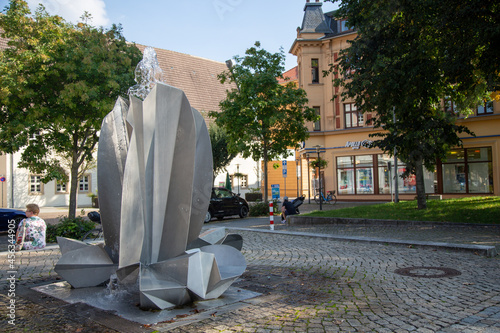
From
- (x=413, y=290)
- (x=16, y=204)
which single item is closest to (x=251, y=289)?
(x=413, y=290)

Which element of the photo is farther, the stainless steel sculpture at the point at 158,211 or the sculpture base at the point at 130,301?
the stainless steel sculpture at the point at 158,211

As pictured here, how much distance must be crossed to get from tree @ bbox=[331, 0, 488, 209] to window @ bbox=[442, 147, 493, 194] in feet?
42.9

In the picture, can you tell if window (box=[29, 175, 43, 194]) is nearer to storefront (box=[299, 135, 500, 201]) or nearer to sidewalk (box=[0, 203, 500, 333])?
storefront (box=[299, 135, 500, 201])

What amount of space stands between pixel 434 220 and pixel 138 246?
1172 cm

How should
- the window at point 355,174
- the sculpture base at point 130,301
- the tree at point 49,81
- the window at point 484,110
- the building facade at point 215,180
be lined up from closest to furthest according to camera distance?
the sculpture base at point 130,301 → the tree at point 49,81 → the window at point 484,110 → the window at point 355,174 → the building facade at point 215,180

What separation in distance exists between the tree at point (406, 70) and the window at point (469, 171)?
13.1m

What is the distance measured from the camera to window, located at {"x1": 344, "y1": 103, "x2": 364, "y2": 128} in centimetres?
3469

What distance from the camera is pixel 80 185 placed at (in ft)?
133

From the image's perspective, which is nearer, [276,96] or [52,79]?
[52,79]

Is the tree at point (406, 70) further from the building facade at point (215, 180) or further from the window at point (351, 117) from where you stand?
the building facade at point (215, 180)

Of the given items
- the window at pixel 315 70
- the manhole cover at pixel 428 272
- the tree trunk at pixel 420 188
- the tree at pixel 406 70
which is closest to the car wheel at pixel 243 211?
the tree at pixel 406 70

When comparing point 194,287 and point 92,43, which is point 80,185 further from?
point 194,287

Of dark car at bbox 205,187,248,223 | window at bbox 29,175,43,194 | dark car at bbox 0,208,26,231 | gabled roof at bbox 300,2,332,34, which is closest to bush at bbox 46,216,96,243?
dark car at bbox 0,208,26,231

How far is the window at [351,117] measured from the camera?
34.7 metres
